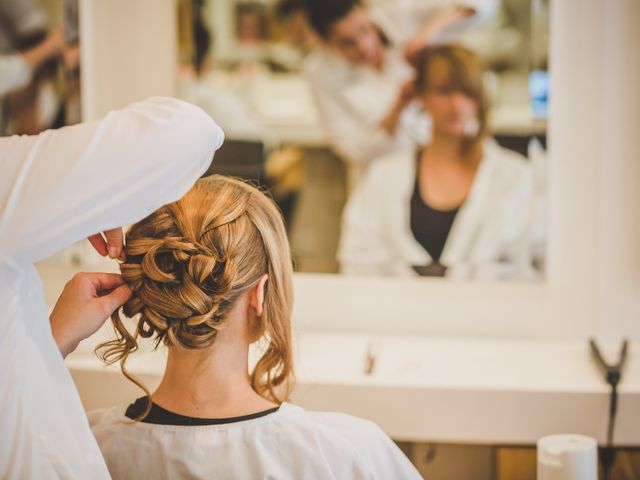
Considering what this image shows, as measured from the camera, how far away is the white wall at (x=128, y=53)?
7.16 ft

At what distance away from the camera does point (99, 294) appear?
3.44 feet

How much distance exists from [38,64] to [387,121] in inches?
37.2

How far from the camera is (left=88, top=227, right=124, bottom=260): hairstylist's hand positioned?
3.23 ft

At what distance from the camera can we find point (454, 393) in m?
1.70

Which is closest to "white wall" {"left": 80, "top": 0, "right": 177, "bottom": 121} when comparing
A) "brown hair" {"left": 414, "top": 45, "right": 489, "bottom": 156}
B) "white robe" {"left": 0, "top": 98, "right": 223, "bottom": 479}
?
"brown hair" {"left": 414, "top": 45, "right": 489, "bottom": 156}

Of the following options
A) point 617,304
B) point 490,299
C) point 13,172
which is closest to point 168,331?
point 13,172

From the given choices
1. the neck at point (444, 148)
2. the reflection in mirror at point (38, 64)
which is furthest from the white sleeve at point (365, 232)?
the reflection in mirror at point (38, 64)

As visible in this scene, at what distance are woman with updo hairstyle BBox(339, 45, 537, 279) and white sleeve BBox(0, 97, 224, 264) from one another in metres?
1.29

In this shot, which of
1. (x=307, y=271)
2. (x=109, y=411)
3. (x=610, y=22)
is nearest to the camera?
(x=109, y=411)

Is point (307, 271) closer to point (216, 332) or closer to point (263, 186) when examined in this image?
point (263, 186)

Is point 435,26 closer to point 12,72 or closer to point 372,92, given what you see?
point 372,92

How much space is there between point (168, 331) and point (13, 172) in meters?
0.37

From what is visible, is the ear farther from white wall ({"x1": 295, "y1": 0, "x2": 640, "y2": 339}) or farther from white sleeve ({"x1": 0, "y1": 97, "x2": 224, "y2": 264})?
white wall ({"x1": 295, "y1": 0, "x2": 640, "y2": 339})

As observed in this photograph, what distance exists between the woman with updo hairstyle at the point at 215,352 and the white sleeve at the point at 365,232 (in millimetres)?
962
